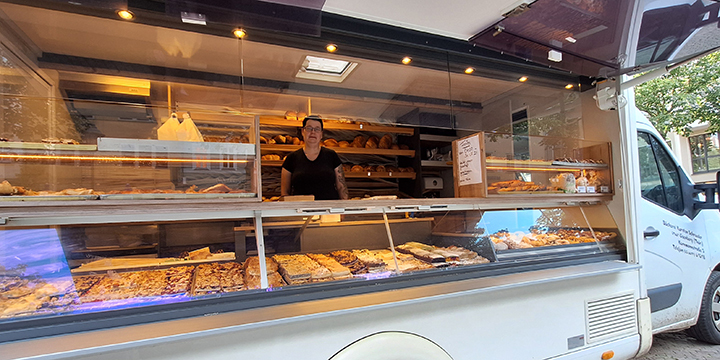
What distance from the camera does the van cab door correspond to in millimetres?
3246

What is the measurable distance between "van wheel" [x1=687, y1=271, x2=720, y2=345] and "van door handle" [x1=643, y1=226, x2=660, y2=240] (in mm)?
1018

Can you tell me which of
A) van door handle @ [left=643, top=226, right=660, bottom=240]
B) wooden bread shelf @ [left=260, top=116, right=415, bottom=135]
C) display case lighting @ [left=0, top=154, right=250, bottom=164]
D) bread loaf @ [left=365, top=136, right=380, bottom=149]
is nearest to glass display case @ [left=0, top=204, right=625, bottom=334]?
van door handle @ [left=643, top=226, right=660, bottom=240]

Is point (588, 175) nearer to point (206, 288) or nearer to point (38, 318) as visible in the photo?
point (206, 288)

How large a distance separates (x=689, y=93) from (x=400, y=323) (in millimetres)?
10328

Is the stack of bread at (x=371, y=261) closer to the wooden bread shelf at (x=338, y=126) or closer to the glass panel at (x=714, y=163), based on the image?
the wooden bread shelf at (x=338, y=126)

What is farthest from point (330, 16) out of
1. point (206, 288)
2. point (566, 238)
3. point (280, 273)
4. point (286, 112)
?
point (566, 238)

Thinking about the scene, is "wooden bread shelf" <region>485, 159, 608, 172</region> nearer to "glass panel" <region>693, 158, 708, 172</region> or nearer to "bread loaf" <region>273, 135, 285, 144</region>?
"bread loaf" <region>273, 135, 285, 144</region>

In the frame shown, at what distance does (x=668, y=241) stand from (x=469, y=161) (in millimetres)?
2160

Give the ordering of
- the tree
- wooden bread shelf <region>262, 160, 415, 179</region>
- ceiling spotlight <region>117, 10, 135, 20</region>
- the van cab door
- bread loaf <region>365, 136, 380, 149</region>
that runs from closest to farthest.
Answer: ceiling spotlight <region>117, 10, 135, 20</region> → the van cab door → wooden bread shelf <region>262, 160, 415, 179</region> → bread loaf <region>365, 136, 380, 149</region> → the tree

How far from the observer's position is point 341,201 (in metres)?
2.33

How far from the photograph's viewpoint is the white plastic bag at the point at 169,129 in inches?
77.9

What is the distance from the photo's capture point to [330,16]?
8.55ft

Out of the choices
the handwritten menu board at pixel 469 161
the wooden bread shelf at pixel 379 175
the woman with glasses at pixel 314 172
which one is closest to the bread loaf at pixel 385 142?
the wooden bread shelf at pixel 379 175

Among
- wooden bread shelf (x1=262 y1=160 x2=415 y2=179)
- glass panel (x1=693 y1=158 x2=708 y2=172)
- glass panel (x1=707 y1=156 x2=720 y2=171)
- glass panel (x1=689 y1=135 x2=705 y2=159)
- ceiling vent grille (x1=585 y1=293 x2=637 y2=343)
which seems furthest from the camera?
glass panel (x1=693 y1=158 x2=708 y2=172)
